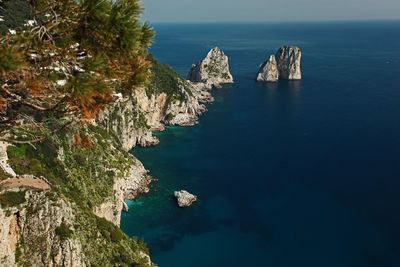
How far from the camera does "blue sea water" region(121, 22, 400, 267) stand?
48.1 m

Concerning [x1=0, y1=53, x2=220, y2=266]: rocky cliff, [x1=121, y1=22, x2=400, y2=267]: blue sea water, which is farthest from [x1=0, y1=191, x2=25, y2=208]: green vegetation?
[x1=121, y1=22, x2=400, y2=267]: blue sea water

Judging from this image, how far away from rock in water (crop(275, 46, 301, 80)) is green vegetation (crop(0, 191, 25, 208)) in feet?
460

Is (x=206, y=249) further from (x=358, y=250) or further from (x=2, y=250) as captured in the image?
(x=2, y=250)

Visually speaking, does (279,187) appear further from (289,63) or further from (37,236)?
(289,63)

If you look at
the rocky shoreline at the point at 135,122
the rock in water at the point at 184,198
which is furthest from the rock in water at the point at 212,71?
the rock in water at the point at 184,198

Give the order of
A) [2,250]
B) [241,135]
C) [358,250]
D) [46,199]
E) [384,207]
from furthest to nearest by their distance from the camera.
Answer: [241,135], [384,207], [358,250], [46,199], [2,250]

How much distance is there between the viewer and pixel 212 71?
144750mm

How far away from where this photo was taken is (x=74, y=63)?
8.36m

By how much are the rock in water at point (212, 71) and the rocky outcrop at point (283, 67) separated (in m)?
15.8

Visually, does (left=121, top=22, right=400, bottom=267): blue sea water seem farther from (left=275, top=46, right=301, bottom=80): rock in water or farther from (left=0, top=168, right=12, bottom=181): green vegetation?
(left=275, top=46, right=301, bottom=80): rock in water

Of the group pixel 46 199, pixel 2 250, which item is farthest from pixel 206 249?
pixel 2 250

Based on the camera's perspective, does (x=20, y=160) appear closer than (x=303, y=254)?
Yes

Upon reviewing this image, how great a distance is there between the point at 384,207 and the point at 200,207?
3150 cm

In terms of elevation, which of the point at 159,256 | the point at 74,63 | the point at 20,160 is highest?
the point at 74,63
